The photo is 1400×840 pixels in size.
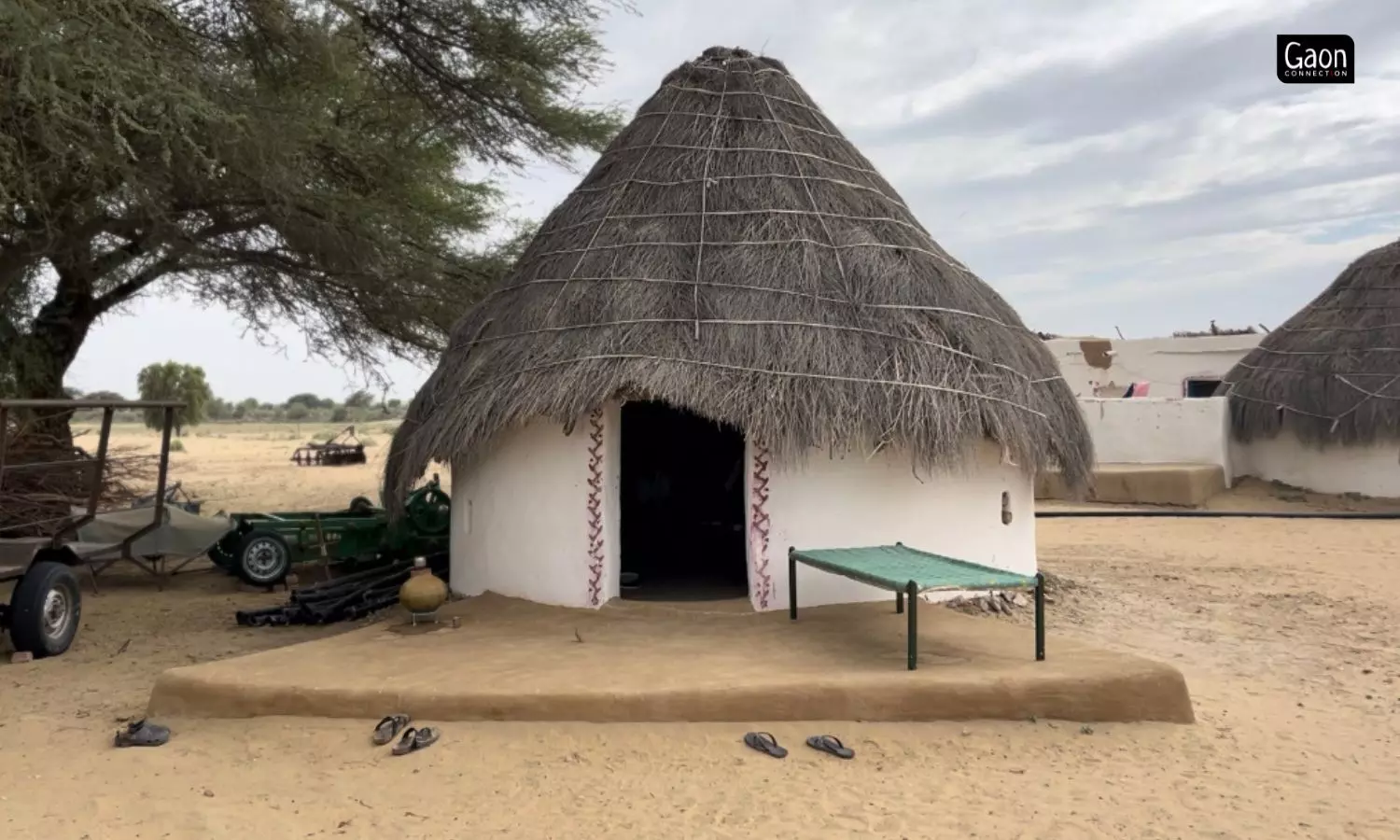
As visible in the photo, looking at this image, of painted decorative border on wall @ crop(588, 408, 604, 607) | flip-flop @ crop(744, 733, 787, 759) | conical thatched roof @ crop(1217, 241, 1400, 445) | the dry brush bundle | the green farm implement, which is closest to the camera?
flip-flop @ crop(744, 733, 787, 759)

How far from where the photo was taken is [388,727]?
215 inches

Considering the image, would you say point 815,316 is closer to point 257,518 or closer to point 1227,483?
point 257,518

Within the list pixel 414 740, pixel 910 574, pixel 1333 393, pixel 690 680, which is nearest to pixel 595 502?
pixel 690 680

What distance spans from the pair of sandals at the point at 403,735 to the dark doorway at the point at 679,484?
5.67 meters


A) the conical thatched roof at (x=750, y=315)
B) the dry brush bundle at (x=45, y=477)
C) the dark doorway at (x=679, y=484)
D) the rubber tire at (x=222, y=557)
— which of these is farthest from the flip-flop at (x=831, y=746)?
the rubber tire at (x=222, y=557)

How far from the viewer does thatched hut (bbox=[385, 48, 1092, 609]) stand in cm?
747

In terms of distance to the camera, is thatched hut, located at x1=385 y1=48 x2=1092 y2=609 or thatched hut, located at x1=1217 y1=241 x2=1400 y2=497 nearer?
thatched hut, located at x1=385 y1=48 x2=1092 y2=609

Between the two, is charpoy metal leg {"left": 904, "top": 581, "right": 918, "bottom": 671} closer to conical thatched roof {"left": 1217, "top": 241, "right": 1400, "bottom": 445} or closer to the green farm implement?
the green farm implement

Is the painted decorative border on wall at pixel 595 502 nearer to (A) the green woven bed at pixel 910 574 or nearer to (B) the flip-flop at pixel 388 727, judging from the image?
(A) the green woven bed at pixel 910 574

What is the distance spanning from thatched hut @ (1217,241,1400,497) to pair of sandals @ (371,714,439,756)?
16.3m

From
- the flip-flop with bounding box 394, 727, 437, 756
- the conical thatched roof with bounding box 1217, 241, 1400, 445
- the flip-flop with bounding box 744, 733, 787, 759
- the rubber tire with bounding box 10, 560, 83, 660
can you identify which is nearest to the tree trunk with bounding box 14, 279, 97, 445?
the rubber tire with bounding box 10, 560, 83, 660

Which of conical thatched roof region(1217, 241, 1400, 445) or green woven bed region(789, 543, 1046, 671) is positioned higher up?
conical thatched roof region(1217, 241, 1400, 445)

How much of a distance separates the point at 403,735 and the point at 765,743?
1898 mm

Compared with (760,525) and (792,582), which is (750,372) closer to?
(760,525)
